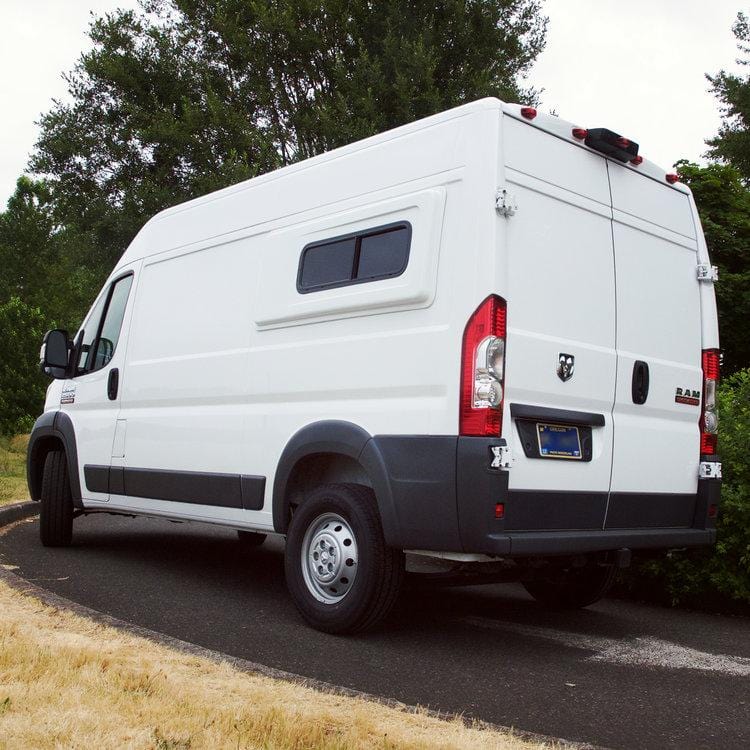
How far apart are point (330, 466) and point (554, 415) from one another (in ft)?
4.43

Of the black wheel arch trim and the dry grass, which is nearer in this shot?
the dry grass

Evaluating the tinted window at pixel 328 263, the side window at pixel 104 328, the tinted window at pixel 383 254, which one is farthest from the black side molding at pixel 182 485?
the tinted window at pixel 383 254

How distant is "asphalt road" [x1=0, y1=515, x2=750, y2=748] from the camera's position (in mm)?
3977

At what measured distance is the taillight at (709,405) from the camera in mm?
5680

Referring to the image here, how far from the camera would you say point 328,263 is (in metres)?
5.43

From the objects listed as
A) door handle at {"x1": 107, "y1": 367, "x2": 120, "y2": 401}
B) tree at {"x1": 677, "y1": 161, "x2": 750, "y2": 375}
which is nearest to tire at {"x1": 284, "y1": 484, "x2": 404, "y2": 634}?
door handle at {"x1": 107, "y1": 367, "x2": 120, "y2": 401}

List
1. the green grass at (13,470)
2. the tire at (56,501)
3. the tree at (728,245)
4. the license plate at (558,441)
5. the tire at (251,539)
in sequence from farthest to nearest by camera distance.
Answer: the tree at (728,245) → the green grass at (13,470) → the tire at (251,539) → the tire at (56,501) → the license plate at (558,441)

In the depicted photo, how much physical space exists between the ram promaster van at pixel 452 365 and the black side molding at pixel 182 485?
2cm

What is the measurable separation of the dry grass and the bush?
3.28 m

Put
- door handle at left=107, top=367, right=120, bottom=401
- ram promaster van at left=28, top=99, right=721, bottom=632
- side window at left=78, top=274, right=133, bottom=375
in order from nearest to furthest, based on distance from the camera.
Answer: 1. ram promaster van at left=28, top=99, right=721, bottom=632
2. door handle at left=107, top=367, right=120, bottom=401
3. side window at left=78, top=274, right=133, bottom=375

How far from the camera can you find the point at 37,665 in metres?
3.70

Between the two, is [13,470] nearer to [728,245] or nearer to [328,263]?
[328,263]

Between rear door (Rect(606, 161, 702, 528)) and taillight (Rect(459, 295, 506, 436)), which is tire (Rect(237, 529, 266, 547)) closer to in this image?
rear door (Rect(606, 161, 702, 528))

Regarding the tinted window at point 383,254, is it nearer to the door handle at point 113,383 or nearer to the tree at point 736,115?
the door handle at point 113,383
